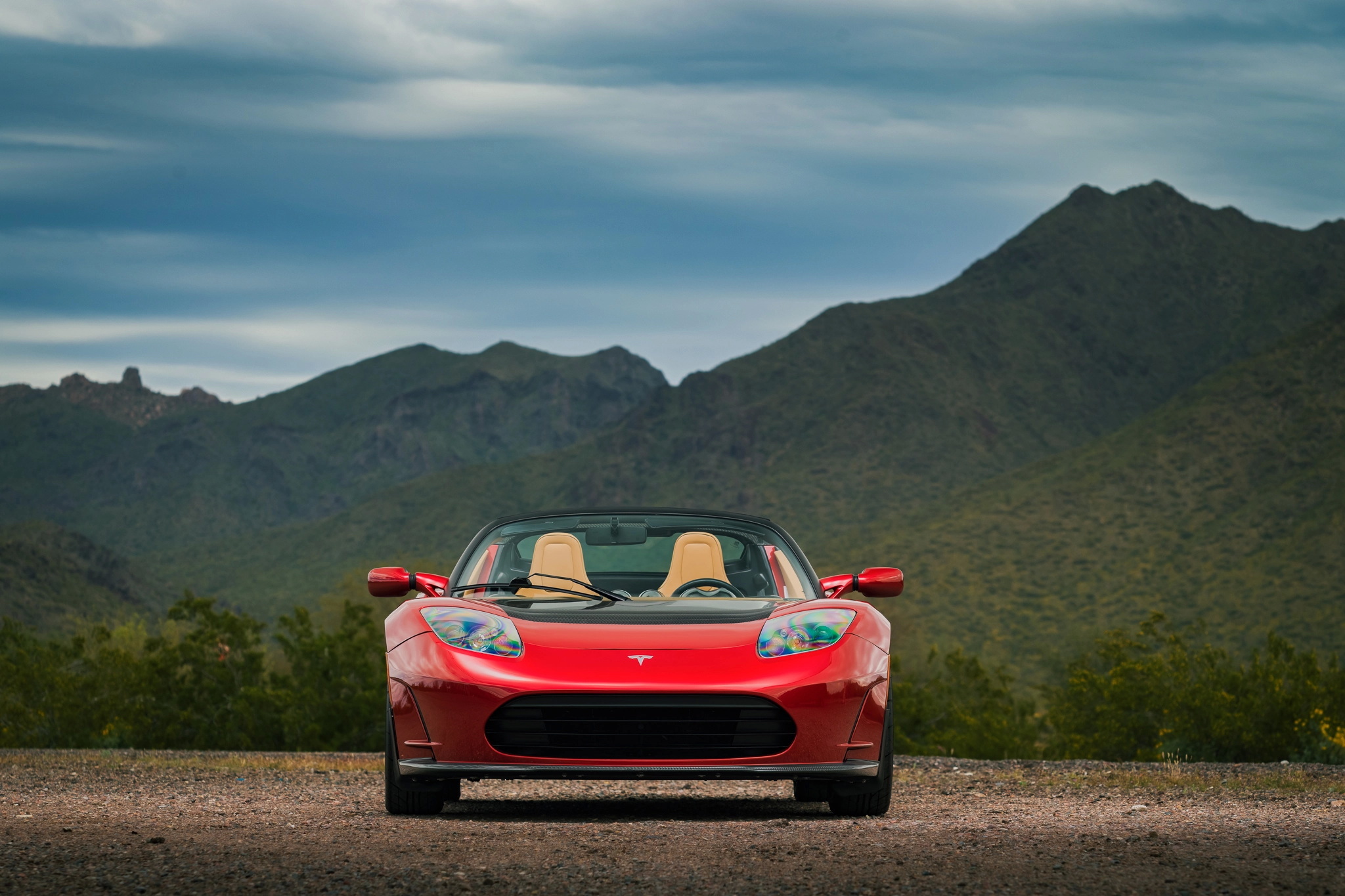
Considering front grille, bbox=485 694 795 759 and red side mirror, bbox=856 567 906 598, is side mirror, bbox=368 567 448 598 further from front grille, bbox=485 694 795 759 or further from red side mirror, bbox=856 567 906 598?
red side mirror, bbox=856 567 906 598

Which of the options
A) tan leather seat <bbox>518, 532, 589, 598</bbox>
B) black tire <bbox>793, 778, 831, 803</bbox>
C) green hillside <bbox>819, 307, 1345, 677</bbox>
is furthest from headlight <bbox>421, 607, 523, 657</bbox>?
green hillside <bbox>819, 307, 1345, 677</bbox>

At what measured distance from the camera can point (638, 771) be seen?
20.1 feet

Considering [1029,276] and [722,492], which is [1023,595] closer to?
[722,492]

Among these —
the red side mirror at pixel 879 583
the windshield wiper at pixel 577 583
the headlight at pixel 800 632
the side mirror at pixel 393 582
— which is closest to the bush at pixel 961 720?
the red side mirror at pixel 879 583

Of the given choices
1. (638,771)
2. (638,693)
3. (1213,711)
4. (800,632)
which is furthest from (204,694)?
(800,632)

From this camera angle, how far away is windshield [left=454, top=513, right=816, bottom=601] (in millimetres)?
7234

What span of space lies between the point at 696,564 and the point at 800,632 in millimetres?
1324

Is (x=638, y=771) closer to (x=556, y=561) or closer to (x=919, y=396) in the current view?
(x=556, y=561)

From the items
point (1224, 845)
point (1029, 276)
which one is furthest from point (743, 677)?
point (1029, 276)

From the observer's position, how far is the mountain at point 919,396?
112000 millimetres

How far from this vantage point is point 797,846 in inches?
215

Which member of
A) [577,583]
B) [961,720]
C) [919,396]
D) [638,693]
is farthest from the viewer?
[919,396]

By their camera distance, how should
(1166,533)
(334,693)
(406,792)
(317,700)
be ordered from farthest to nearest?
(1166,533)
(334,693)
(317,700)
(406,792)

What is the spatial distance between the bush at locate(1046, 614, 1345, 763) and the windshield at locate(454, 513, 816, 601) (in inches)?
360
